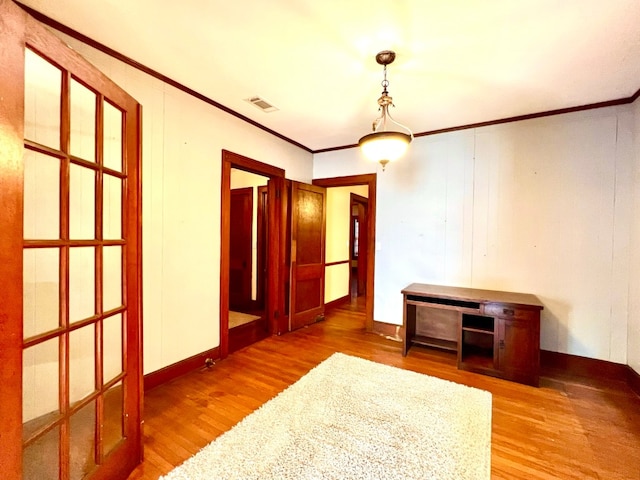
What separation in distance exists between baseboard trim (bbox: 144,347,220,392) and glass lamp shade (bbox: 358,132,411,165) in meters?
2.61

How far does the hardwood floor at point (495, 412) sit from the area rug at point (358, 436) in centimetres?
14

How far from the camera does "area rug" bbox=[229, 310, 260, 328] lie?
438cm

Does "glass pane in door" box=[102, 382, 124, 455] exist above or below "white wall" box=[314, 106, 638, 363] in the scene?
below

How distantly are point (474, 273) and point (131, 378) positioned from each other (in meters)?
3.52

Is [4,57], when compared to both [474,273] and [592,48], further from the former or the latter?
[474,273]

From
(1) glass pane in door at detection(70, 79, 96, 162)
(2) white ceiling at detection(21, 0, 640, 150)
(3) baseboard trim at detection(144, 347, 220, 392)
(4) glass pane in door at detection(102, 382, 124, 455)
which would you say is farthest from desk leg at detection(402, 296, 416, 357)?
(1) glass pane in door at detection(70, 79, 96, 162)

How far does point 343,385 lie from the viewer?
2555mm

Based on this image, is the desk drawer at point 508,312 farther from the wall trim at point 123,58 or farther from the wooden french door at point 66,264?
the wall trim at point 123,58

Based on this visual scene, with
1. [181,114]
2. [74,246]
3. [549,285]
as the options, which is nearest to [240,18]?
[181,114]

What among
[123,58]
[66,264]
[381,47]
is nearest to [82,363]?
[66,264]

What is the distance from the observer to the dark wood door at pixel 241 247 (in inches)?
206

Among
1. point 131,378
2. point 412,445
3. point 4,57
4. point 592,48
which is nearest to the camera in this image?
point 4,57

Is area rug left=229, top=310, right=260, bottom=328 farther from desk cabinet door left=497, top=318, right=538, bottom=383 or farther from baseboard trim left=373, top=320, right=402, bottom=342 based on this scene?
desk cabinet door left=497, top=318, right=538, bottom=383

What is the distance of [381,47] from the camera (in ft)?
6.84
